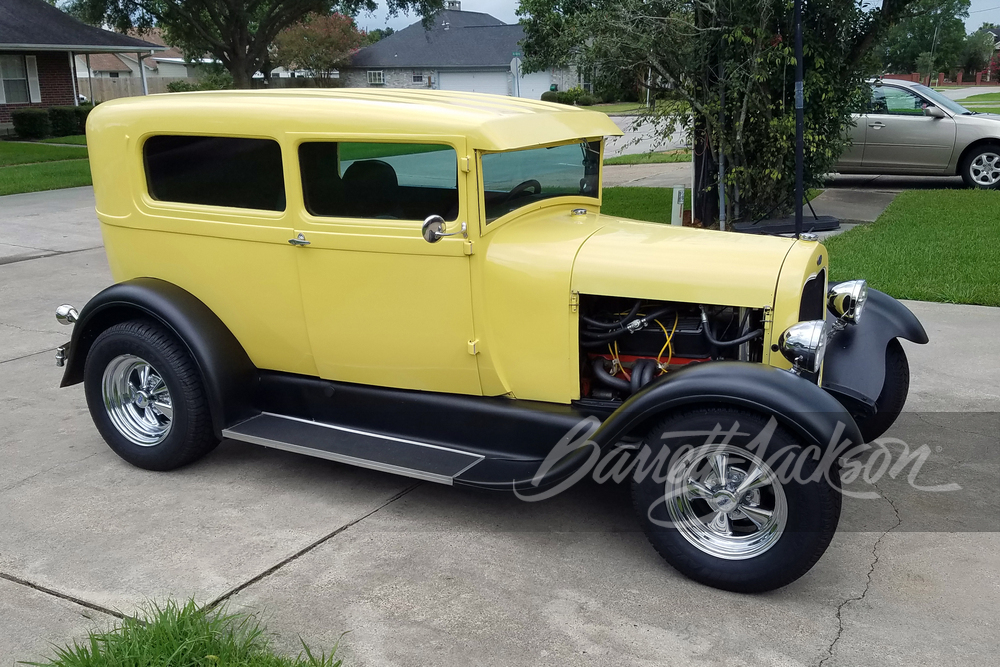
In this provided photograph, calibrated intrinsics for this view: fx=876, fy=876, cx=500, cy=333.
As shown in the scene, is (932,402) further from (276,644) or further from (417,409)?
(276,644)

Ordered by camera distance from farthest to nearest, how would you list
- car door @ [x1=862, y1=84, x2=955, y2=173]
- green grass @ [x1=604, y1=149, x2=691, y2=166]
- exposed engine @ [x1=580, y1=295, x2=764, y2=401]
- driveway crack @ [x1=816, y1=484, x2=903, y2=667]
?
green grass @ [x1=604, y1=149, x2=691, y2=166] < car door @ [x1=862, y1=84, x2=955, y2=173] < exposed engine @ [x1=580, y1=295, x2=764, y2=401] < driveway crack @ [x1=816, y1=484, x2=903, y2=667]

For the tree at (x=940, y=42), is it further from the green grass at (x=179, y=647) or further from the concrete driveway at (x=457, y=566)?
the green grass at (x=179, y=647)

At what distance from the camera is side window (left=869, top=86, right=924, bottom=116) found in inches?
468

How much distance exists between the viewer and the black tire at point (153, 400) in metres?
4.05

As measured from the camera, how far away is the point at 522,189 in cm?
386

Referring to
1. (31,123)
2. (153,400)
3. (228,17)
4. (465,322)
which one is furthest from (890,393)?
(31,123)

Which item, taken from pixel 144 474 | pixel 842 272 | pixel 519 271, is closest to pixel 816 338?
pixel 519 271

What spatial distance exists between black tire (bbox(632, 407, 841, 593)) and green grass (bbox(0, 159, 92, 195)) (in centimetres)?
1353

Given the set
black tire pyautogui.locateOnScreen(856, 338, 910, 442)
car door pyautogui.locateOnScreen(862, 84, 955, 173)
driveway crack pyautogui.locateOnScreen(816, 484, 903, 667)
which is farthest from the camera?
car door pyautogui.locateOnScreen(862, 84, 955, 173)

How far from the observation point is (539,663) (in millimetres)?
2791

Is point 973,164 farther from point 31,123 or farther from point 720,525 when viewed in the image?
point 31,123

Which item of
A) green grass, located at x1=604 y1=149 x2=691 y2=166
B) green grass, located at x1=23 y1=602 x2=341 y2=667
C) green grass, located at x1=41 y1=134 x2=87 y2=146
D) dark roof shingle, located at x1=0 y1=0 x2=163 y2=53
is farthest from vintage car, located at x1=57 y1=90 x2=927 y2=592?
dark roof shingle, located at x1=0 y1=0 x2=163 y2=53

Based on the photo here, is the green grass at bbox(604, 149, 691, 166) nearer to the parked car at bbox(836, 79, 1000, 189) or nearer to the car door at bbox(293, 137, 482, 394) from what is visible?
the parked car at bbox(836, 79, 1000, 189)

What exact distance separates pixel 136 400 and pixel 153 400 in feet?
0.34
